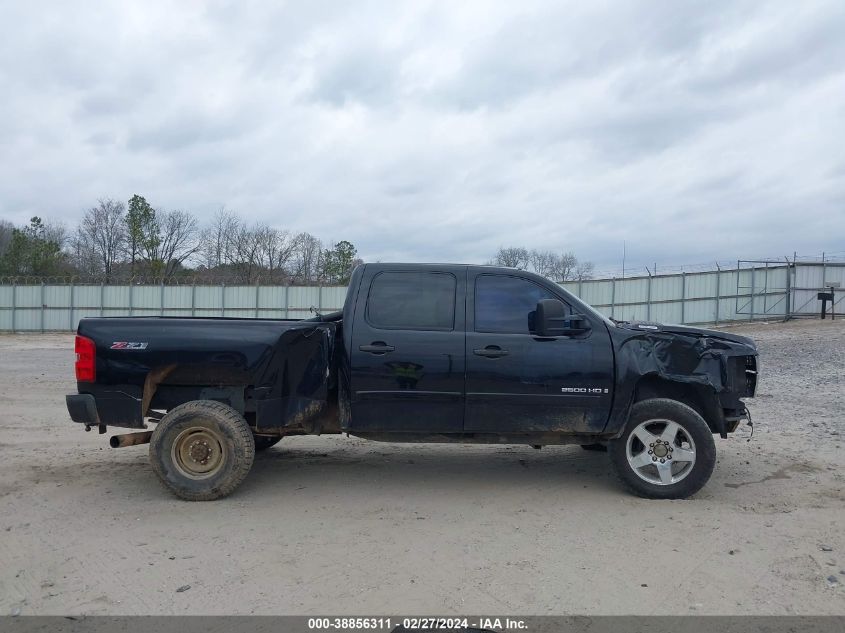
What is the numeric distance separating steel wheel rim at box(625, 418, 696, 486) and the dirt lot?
9.7 inches

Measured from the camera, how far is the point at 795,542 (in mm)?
4586

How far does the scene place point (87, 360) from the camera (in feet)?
18.6

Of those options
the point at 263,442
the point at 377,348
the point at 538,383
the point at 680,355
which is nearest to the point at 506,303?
the point at 538,383

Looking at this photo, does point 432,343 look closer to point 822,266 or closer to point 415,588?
point 415,588

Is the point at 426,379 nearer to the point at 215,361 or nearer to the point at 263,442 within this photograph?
the point at 215,361

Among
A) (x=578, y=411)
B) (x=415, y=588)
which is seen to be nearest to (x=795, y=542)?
(x=578, y=411)

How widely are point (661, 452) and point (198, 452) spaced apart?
385 cm

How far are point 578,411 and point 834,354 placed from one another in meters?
11.6

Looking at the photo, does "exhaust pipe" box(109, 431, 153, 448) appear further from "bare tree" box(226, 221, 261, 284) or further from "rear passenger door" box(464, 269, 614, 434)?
"bare tree" box(226, 221, 261, 284)

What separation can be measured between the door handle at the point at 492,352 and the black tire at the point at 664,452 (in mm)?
1191

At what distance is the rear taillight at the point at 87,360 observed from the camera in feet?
18.6

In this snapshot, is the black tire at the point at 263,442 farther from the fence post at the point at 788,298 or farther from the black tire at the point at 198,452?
the fence post at the point at 788,298

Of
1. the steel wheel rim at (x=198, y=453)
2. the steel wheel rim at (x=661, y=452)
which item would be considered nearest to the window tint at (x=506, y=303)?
the steel wheel rim at (x=661, y=452)

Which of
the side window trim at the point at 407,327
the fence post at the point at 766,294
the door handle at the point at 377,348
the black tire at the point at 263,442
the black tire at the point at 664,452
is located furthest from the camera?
the fence post at the point at 766,294
